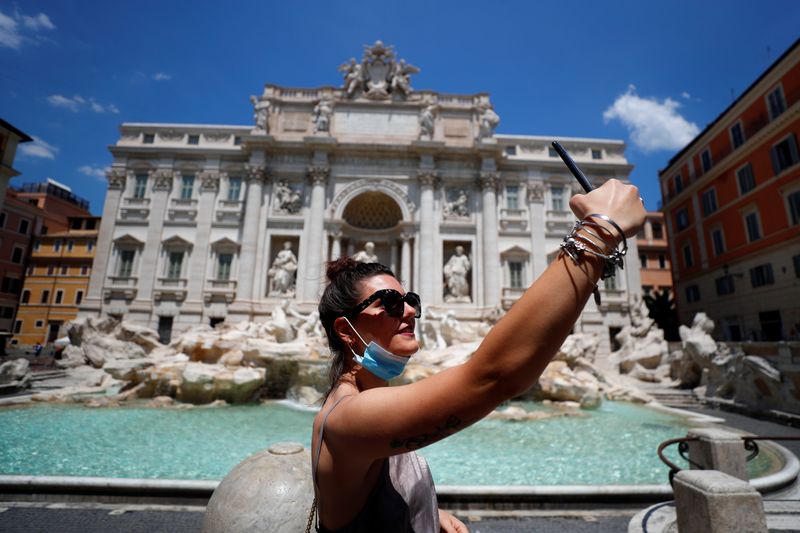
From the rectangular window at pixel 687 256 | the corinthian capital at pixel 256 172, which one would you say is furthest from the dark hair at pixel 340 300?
the rectangular window at pixel 687 256

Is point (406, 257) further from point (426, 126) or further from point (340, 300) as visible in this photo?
point (340, 300)

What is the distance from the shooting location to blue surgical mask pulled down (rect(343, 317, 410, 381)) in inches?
53.2

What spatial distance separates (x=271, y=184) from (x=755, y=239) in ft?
88.3

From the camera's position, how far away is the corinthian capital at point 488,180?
22.6 m

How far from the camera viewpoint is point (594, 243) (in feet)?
2.84

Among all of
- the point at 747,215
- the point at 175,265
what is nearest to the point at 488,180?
the point at 747,215

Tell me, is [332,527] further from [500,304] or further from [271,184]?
[271,184]

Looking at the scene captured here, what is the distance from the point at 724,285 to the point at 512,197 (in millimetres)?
13094

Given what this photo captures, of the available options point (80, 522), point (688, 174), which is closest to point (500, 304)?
point (688, 174)

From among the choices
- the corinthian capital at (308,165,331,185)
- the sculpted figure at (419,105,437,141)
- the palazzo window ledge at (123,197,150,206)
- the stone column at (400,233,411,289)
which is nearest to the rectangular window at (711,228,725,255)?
the sculpted figure at (419,105,437,141)

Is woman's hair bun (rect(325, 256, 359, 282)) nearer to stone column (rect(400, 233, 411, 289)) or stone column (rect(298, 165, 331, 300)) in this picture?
stone column (rect(298, 165, 331, 300))

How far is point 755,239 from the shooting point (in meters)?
19.7

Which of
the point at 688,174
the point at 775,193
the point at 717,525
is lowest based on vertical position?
the point at 717,525

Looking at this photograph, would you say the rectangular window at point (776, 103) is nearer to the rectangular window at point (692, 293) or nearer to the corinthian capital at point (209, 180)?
the rectangular window at point (692, 293)
